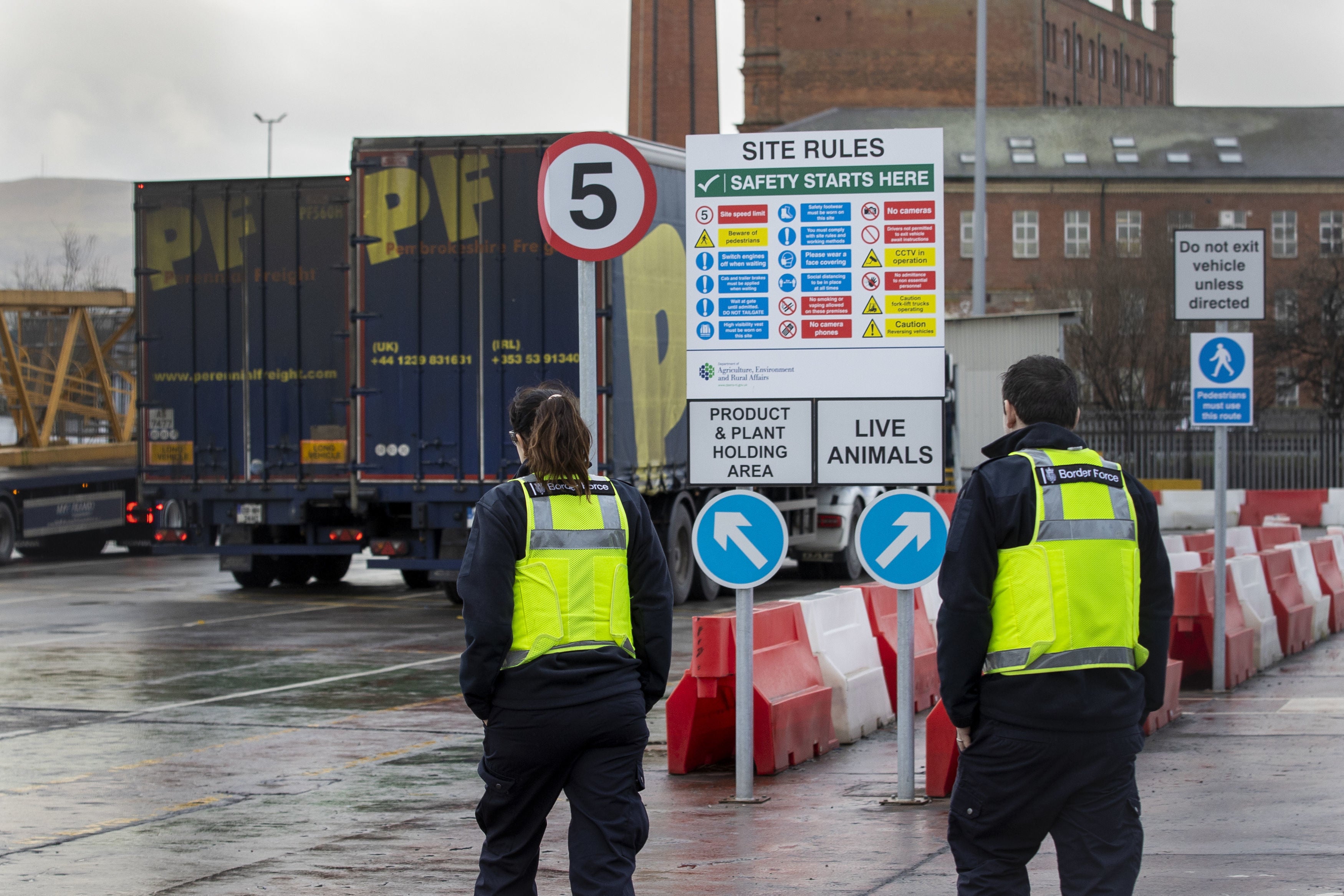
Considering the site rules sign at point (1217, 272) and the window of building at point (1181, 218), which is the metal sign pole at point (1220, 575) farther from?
the window of building at point (1181, 218)

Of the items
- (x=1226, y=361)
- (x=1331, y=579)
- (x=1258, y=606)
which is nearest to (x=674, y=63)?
(x=1331, y=579)

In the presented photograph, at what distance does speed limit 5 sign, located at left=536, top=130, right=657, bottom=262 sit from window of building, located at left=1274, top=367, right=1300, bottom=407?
172 feet

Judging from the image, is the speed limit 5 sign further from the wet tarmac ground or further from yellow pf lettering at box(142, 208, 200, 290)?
yellow pf lettering at box(142, 208, 200, 290)

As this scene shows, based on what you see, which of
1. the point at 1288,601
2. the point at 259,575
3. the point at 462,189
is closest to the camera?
the point at 1288,601

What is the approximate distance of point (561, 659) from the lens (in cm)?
475

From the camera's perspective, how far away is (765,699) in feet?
28.7

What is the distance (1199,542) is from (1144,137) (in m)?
63.8

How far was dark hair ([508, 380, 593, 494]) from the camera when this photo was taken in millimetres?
4883

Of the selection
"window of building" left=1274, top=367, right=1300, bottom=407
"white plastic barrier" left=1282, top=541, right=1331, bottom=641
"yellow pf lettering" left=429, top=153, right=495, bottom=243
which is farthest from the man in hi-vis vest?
"window of building" left=1274, top=367, right=1300, bottom=407

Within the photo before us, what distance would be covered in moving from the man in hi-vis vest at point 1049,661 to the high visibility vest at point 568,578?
3.00ft

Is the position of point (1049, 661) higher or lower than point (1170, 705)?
higher

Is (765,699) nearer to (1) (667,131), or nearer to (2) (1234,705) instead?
(2) (1234,705)

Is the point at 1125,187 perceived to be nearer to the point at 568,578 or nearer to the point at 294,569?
the point at 294,569

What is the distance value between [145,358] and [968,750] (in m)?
16.0
